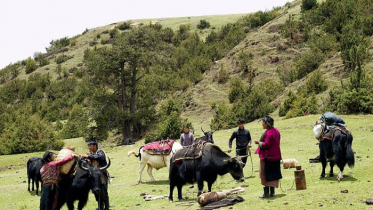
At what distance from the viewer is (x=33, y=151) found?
36406 mm

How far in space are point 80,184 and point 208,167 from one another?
146 inches

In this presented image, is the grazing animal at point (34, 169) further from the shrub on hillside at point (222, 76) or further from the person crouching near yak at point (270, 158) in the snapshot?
the shrub on hillside at point (222, 76)

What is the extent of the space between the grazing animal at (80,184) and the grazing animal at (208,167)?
2.66 metres

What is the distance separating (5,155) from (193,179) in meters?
27.9

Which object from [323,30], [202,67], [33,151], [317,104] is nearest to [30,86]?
[202,67]

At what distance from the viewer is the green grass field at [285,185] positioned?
9.26 meters

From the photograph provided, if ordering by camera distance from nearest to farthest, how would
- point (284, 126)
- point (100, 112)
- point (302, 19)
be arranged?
point (284, 126)
point (100, 112)
point (302, 19)

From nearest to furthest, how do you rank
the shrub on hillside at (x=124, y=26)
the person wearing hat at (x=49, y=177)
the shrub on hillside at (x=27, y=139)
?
the person wearing hat at (x=49, y=177) → the shrub on hillside at (x=27, y=139) → the shrub on hillside at (x=124, y=26)

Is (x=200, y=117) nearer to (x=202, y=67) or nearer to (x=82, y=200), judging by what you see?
(x=202, y=67)

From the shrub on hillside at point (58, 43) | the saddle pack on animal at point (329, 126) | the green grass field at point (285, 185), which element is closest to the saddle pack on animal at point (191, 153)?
the green grass field at point (285, 185)

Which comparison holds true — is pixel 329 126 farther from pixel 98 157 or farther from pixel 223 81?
pixel 223 81

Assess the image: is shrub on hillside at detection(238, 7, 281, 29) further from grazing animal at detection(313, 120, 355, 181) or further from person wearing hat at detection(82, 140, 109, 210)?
person wearing hat at detection(82, 140, 109, 210)

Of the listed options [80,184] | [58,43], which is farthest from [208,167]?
[58,43]

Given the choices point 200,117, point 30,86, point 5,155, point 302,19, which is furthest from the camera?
point 30,86
